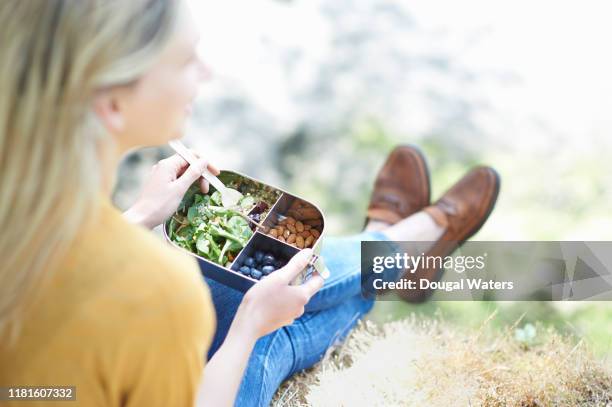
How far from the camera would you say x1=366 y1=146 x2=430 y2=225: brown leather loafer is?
78.4 inches

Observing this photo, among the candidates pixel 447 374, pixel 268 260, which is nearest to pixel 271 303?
pixel 268 260

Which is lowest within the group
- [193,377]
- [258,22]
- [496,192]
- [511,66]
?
[193,377]

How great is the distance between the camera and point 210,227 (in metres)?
1.23

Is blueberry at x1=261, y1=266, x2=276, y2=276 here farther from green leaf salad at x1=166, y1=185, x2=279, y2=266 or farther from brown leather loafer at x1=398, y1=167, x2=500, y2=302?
brown leather loafer at x1=398, y1=167, x2=500, y2=302

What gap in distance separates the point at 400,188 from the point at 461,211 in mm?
203

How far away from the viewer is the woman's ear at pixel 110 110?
0.76m

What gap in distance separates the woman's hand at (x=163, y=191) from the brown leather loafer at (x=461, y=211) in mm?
831

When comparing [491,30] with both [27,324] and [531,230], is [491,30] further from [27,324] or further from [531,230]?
[27,324]

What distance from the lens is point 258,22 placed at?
3195mm

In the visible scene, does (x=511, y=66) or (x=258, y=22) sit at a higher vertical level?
(x=258, y=22)

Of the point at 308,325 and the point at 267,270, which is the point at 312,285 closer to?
the point at 267,270

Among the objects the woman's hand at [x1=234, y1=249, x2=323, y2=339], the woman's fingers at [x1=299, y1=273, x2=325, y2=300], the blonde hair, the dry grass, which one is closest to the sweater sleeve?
the blonde hair

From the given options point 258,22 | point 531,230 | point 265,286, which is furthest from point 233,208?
point 258,22

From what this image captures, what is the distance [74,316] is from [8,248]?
10 centimetres
